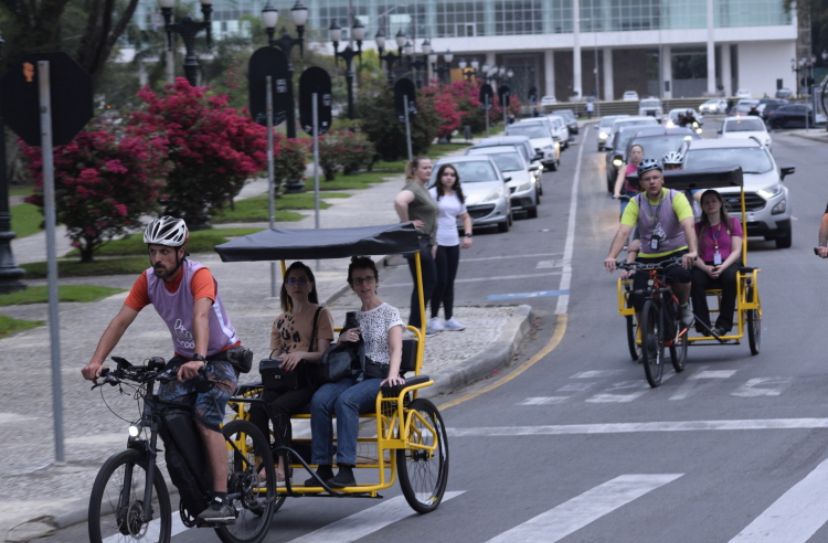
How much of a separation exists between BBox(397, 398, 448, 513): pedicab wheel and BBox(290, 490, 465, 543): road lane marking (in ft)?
0.45

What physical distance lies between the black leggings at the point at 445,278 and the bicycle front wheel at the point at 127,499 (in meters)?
9.33

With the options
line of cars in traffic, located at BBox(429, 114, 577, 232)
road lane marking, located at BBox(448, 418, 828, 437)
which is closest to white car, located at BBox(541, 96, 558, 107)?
line of cars in traffic, located at BBox(429, 114, 577, 232)

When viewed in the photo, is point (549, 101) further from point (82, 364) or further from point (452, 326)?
point (82, 364)

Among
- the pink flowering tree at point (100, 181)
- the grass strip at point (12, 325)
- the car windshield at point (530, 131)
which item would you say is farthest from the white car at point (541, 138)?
the grass strip at point (12, 325)

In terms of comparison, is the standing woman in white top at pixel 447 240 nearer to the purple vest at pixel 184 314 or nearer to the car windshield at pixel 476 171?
the purple vest at pixel 184 314

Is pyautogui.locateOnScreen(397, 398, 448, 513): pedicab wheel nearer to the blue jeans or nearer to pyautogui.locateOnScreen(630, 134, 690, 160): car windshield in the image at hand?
the blue jeans

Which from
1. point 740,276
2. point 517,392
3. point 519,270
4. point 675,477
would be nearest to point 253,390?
point 675,477

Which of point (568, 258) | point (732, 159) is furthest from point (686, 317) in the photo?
point (732, 159)

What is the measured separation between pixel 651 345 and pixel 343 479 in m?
5.39

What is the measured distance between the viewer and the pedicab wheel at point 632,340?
47.7ft

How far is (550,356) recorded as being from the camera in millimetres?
15688

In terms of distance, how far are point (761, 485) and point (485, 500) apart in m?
1.60

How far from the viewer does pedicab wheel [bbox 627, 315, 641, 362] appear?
14.5m

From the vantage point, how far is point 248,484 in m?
8.13
